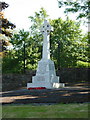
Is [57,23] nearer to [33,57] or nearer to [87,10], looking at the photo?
[33,57]

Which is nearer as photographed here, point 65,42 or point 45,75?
point 45,75

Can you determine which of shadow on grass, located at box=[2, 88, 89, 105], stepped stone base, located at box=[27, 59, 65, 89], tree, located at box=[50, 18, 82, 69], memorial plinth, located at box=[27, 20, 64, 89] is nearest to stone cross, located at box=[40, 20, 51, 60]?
memorial plinth, located at box=[27, 20, 64, 89]

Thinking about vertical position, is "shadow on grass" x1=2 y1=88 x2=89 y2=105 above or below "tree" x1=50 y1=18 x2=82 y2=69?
below

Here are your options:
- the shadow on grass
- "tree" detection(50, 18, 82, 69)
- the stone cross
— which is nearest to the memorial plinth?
the stone cross

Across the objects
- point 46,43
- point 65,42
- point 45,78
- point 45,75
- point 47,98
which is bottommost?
point 47,98

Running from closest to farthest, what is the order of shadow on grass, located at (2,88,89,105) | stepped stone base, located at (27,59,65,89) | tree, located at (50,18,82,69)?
shadow on grass, located at (2,88,89,105), stepped stone base, located at (27,59,65,89), tree, located at (50,18,82,69)

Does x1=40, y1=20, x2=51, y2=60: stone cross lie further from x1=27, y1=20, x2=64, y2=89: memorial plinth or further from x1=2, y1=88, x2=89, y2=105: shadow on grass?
x1=2, y1=88, x2=89, y2=105: shadow on grass

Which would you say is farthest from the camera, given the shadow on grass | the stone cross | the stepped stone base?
the stone cross

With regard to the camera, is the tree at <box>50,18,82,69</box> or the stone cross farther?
the tree at <box>50,18,82,69</box>

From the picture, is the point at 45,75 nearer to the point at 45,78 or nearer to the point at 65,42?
the point at 45,78

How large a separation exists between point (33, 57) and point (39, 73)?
1001 centimetres

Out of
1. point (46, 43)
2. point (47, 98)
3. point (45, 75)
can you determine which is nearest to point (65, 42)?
point (46, 43)

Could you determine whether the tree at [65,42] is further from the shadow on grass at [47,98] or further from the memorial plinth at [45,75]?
the shadow on grass at [47,98]

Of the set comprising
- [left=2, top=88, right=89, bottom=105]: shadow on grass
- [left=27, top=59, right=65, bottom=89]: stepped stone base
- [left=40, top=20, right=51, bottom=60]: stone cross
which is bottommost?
[left=2, top=88, right=89, bottom=105]: shadow on grass
